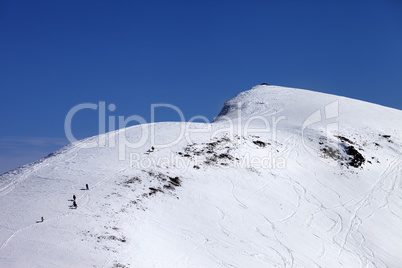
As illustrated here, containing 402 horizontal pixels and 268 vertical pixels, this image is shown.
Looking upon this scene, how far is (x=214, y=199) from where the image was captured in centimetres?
2777

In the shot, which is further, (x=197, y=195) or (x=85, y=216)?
(x=197, y=195)

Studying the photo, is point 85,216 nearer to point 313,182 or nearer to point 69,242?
point 69,242

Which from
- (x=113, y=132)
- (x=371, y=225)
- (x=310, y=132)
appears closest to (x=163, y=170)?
(x=113, y=132)

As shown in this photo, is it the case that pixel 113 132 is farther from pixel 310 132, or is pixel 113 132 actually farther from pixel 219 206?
pixel 310 132

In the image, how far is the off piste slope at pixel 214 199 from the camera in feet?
65.9

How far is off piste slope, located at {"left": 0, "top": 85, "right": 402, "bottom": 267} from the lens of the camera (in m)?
20.1

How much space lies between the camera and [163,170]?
28.9m

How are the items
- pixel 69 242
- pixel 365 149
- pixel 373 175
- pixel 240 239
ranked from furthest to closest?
pixel 365 149, pixel 373 175, pixel 240 239, pixel 69 242

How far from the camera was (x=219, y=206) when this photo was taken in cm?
2719

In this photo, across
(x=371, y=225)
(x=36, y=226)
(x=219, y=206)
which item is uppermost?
(x=36, y=226)

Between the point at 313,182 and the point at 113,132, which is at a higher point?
the point at 113,132

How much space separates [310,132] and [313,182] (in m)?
8.84

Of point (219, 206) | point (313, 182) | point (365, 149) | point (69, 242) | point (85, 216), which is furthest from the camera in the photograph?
point (365, 149)

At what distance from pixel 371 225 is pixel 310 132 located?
13387mm
